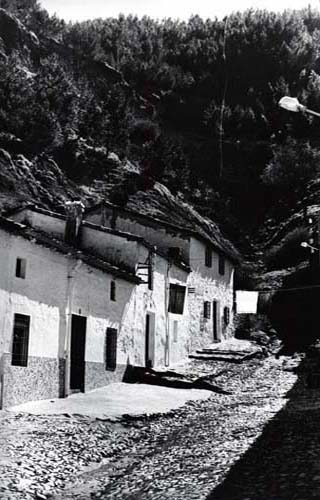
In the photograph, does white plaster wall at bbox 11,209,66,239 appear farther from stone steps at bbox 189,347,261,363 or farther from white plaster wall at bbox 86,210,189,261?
stone steps at bbox 189,347,261,363

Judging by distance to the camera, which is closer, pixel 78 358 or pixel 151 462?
pixel 151 462

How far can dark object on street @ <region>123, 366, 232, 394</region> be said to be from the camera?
2528 centimetres

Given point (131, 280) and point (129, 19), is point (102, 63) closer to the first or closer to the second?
point (129, 19)

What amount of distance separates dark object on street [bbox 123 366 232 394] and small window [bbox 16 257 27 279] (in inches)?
319

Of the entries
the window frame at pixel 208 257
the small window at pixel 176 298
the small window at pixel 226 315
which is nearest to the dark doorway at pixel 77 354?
the small window at pixel 176 298

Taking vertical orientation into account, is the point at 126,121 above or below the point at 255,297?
above

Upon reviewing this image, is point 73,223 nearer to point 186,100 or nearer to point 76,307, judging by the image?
point 76,307

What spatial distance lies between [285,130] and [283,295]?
115 ft

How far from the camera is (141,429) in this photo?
1833cm

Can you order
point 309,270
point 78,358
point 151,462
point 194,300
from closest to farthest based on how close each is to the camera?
1. point 151,462
2. point 78,358
3. point 194,300
4. point 309,270

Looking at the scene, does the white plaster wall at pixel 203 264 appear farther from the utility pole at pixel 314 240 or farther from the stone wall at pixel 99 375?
the stone wall at pixel 99 375

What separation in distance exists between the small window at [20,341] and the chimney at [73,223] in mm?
10129

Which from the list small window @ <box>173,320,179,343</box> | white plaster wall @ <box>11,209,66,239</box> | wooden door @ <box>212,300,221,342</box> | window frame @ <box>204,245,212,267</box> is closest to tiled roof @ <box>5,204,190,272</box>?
white plaster wall @ <box>11,209,66,239</box>

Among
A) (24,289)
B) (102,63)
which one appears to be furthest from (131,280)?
(102,63)
